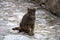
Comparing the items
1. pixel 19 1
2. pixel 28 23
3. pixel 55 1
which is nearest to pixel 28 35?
pixel 28 23

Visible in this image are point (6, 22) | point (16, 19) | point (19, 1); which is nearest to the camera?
point (6, 22)

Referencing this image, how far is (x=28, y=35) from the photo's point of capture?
3.72 m

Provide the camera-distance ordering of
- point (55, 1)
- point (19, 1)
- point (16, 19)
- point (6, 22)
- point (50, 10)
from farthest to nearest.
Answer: point (19, 1) → point (50, 10) → point (55, 1) → point (16, 19) → point (6, 22)

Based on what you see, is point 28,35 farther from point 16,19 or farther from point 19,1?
point 19,1

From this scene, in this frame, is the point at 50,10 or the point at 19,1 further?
the point at 19,1

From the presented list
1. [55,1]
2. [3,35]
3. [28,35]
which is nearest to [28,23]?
[28,35]

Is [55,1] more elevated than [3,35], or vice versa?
[55,1]

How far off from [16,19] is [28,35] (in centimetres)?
155

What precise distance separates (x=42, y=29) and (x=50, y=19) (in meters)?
1.00

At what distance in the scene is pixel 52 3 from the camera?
5.88 m

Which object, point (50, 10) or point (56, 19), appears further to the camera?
point (50, 10)

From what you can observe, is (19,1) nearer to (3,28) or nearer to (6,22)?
(6,22)

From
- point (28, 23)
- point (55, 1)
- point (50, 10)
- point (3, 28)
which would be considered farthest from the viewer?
point (50, 10)

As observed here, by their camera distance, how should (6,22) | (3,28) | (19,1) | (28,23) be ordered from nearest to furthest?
(28,23) → (3,28) → (6,22) → (19,1)
